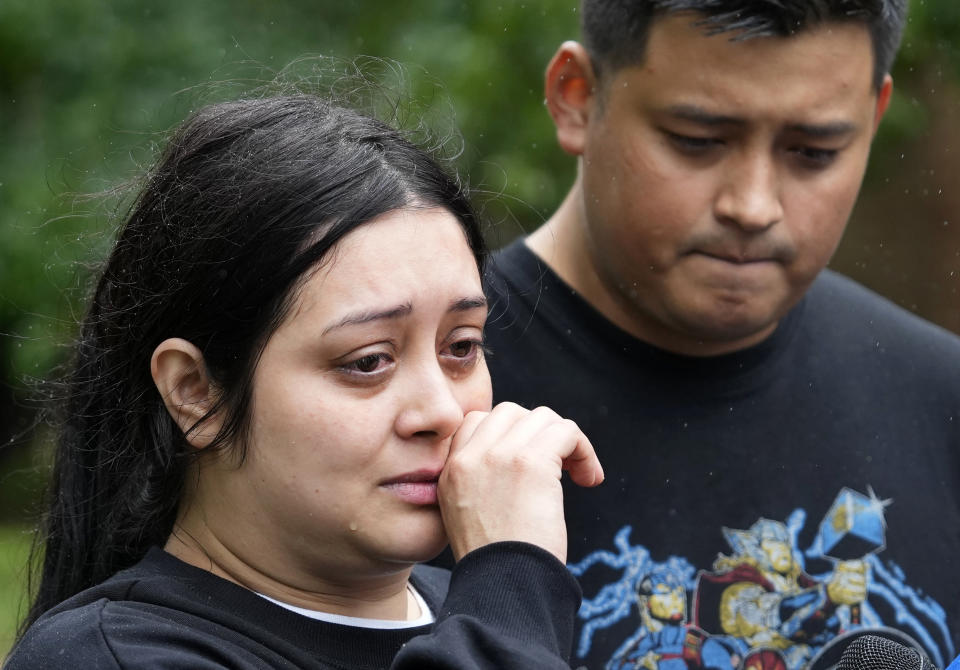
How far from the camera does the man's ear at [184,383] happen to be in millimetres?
2424

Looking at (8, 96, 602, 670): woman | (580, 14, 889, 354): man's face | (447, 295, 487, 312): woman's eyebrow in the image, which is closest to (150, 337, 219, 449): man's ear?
(8, 96, 602, 670): woman

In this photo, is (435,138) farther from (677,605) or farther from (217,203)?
(677,605)

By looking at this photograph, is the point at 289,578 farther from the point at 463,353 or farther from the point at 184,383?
the point at 463,353

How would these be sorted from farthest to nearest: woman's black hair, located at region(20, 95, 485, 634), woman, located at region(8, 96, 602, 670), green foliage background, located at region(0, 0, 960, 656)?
green foliage background, located at region(0, 0, 960, 656) → woman's black hair, located at region(20, 95, 485, 634) → woman, located at region(8, 96, 602, 670)

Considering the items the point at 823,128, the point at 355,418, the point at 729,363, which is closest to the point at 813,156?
the point at 823,128

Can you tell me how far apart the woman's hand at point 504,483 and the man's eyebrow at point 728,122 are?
1.01 meters

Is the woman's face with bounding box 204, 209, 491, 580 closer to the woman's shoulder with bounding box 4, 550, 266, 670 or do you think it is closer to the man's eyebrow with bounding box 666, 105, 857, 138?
the woman's shoulder with bounding box 4, 550, 266, 670

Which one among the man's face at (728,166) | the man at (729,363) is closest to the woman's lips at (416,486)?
the man at (729,363)

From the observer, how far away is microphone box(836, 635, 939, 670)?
2.12 meters

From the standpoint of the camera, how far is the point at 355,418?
2.29 metres

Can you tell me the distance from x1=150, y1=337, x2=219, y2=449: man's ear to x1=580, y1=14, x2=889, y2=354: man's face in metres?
1.23

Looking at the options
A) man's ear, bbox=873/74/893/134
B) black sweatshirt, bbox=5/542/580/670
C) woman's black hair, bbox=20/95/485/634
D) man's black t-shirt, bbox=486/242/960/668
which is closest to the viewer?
black sweatshirt, bbox=5/542/580/670

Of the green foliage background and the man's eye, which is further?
the green foliage background

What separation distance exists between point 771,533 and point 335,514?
1.34m
